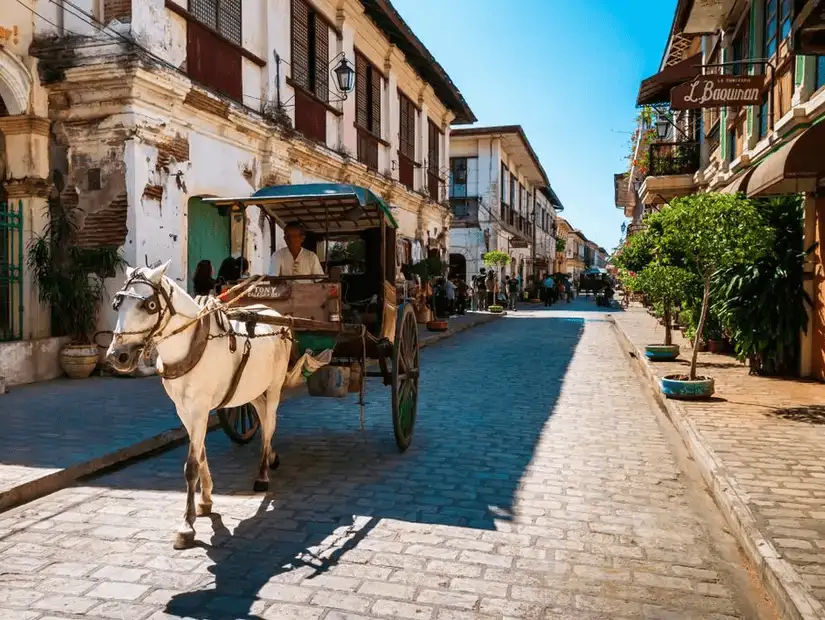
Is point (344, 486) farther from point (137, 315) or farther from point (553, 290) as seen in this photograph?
point (553, 290)

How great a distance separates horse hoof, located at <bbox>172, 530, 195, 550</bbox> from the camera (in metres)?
3.76

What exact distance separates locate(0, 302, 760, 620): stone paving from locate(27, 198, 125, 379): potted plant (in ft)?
12.5

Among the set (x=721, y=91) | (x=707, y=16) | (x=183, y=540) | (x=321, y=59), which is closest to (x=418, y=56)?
(x=321, y=59)

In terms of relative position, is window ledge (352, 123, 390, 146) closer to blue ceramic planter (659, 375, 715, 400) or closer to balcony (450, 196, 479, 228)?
blue ceramic planter (659, 375, 715, 400)

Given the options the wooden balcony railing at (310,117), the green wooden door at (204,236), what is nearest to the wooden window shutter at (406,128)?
the wooden balcony railing at (310,117)

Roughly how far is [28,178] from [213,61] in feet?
11.2

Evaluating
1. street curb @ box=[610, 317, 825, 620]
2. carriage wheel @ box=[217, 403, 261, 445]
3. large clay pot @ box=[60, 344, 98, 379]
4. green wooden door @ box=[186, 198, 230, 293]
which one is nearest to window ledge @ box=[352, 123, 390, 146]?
green wooden door @ box=[186, 198, 230, 293]

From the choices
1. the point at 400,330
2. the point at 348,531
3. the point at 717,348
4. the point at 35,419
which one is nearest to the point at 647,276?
the point at 717,348

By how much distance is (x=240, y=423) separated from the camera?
5988 mm

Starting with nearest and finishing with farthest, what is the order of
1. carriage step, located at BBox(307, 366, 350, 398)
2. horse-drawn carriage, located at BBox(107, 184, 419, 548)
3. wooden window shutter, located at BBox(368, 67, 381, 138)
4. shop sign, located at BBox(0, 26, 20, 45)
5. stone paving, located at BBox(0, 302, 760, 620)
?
stone paving, located at BBox(0, 302, 760, 620), horse-drawn carriage, located at BBox(107, 184, 419, 548), carriage step, located at BBox(307, 366, 350, 398), shop sign, located at BBox(0, 26, 20, 45), wooden window shutter, located at BBox(368, 67, 381, 138)

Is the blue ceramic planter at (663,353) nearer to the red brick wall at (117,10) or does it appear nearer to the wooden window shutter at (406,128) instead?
the red brick wall at (117,10)

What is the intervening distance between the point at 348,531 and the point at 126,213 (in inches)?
263

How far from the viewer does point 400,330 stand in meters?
5.92

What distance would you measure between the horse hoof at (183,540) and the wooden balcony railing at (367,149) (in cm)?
1414
